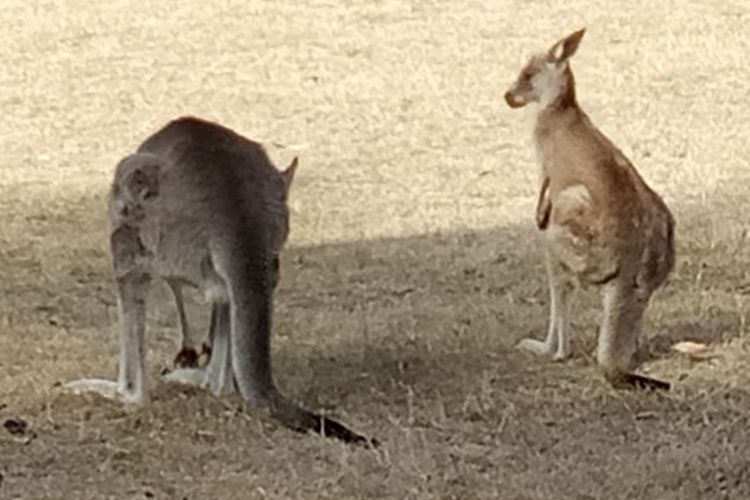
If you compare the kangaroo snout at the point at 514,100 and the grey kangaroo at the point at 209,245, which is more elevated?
the kangaroo snout at the point at 514,100

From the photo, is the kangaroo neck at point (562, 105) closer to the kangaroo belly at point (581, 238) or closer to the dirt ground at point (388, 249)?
the kangaroo belly at point (581, 238)

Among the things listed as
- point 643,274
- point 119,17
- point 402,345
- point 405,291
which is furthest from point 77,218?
point 119,17

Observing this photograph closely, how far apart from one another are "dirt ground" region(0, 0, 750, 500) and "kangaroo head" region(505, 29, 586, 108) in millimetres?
665

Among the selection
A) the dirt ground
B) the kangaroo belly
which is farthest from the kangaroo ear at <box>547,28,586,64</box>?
the dirt ground

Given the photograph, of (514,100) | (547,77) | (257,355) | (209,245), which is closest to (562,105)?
(547,77)

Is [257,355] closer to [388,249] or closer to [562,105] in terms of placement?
[562,105]

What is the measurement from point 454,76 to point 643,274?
4890mm

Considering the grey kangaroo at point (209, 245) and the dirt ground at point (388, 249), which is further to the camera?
the grey kangaroo at point (209, 245)

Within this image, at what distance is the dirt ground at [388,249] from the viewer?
4.64 m

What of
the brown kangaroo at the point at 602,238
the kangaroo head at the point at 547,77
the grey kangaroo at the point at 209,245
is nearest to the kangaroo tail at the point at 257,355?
the grey kangaroo at the point at 209,245

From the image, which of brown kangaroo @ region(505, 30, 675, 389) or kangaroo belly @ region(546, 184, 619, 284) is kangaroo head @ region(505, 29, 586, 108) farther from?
kangaroo belly @ region(546, 184, 619, 284)

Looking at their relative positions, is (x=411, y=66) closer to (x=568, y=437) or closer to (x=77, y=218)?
(x=77, y=218)

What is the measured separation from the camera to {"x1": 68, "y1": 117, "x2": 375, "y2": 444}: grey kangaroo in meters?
4.80

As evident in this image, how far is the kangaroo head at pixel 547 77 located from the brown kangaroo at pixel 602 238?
0.58ft
